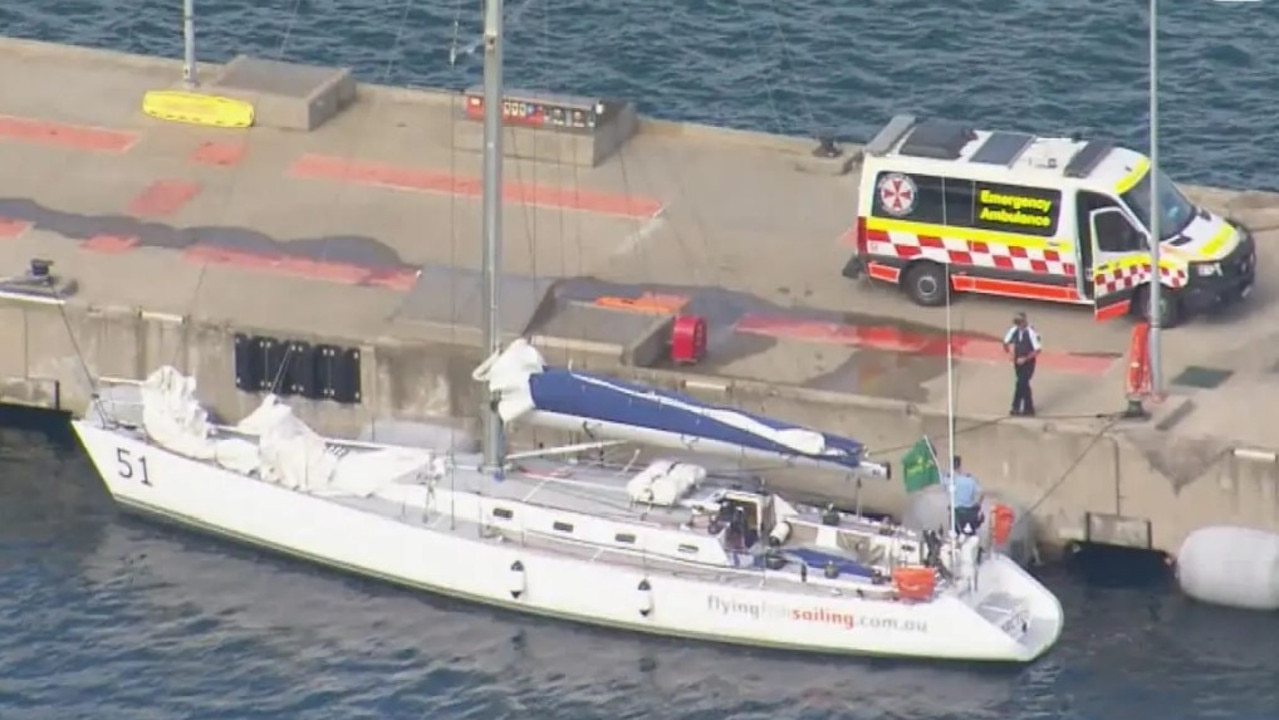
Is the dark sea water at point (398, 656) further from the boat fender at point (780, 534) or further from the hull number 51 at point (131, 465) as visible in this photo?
the boat fender at point (780, 534)

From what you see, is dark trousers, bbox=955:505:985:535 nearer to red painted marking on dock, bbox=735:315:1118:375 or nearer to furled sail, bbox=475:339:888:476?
furled sail, bbox=475:339:888:476

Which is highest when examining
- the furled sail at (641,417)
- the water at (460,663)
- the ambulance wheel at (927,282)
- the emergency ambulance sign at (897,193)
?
the emergency ambulance sign at (897,193)

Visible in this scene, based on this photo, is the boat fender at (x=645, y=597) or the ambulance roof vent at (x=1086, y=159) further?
the ambulance roof vent at (x=1086, y=159)

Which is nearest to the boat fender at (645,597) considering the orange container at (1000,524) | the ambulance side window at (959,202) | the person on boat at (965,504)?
the person on boat at (965,504)

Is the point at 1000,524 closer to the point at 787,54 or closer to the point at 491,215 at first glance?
the point at 491,215

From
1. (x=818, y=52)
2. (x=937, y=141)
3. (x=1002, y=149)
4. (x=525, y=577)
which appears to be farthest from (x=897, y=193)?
(x=818, y=52)

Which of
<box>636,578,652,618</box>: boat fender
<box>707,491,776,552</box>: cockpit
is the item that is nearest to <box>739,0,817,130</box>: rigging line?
<box>707,491,776,552</box>: cockpit
